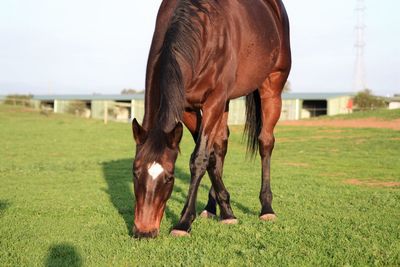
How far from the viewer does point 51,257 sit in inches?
158

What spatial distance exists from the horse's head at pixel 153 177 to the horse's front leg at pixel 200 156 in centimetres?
58

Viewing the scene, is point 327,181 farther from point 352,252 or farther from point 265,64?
point 352,252

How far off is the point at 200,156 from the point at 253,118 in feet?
7.62

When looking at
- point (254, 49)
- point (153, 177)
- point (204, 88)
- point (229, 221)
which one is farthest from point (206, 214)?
point (254, 49)

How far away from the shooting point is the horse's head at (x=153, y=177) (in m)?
4.18

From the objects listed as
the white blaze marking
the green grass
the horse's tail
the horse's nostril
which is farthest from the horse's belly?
the green grass

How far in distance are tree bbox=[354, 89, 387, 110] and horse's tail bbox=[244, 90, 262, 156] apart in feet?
152

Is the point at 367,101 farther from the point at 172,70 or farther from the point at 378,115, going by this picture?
the point at 172,70

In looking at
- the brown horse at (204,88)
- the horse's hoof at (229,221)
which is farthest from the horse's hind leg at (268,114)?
the horse's hoof at (229,221)

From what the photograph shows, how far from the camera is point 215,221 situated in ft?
18.1

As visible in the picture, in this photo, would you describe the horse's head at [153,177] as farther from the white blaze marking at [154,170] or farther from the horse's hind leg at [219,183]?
the horse's hind leg at [219,183]

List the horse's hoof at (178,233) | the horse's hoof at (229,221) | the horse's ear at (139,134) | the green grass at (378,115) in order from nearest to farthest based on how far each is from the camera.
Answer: the horse's ear at (139,134) < the horse's hoof at (178,233) < the horse's hoof at (229,221) < the green grass at (378,115)

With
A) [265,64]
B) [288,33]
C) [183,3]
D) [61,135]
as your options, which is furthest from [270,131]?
[61,135]

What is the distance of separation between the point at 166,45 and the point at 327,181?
601 cm
